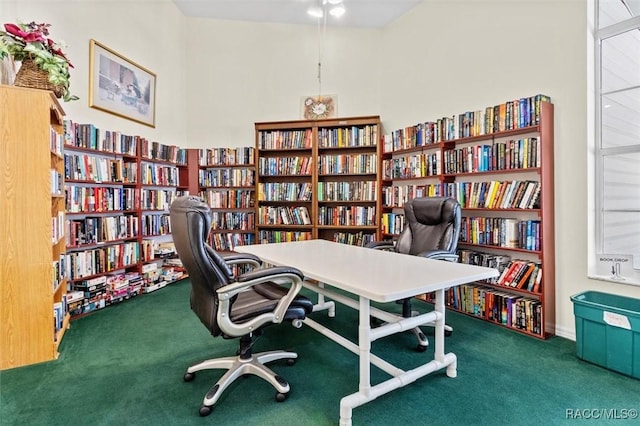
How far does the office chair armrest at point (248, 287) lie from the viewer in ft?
4.99

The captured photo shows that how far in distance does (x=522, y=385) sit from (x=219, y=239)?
3.72 metres

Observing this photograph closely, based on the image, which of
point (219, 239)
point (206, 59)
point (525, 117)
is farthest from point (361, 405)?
point (206, 59)

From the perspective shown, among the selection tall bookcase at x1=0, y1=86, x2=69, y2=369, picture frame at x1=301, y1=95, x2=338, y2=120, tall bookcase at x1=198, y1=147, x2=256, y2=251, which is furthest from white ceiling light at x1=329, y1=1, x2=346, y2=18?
tall bookcase at x1=0, y1=86, x2=69, y2=369

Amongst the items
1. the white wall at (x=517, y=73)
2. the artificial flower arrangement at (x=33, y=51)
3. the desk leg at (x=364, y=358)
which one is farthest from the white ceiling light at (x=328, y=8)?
the desk leg at (x=364, y=358)

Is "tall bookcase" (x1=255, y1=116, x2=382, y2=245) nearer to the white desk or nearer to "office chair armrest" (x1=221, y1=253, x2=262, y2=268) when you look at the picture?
the white desk

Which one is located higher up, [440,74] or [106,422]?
[440,74]

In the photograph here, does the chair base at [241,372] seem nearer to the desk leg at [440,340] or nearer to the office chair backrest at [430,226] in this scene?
the desk leg at [440,340]

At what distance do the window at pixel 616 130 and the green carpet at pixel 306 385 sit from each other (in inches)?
36.1

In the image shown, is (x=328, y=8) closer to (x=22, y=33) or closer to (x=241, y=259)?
(x=22, y=33)

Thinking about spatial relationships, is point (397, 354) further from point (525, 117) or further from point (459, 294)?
point (525, 117)

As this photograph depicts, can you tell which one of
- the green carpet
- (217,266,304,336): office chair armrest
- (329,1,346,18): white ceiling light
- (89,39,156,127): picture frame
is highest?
(329,1,346,18): white ceiling light

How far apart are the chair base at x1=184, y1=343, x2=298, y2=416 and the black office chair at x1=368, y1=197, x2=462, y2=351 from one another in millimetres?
1122

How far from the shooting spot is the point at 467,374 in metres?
1.97

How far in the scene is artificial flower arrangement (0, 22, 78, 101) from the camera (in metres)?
2.12
